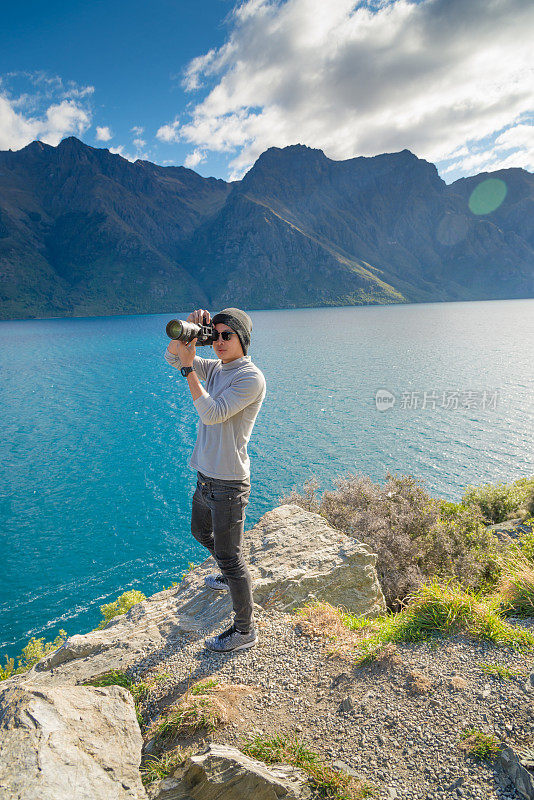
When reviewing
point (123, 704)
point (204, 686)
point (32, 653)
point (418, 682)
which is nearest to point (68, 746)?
point (123, 704)

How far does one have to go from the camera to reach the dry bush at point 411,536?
10.7m

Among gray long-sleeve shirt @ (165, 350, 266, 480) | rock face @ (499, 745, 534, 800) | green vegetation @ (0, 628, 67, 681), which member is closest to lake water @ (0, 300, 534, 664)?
green vegetation @ (0, 628, 67, 681)

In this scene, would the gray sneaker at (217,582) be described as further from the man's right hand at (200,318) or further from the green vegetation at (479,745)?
the man's right hand at (200,318)

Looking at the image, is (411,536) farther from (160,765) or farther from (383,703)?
(160,765)

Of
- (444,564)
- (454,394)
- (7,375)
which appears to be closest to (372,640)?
(444,564)

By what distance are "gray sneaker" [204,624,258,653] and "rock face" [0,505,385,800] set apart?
2.17 feet

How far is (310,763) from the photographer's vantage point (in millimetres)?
3285

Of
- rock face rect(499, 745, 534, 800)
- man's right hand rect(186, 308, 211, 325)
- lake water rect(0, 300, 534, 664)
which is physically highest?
man's right hand rect(186, 308, 211, 325)

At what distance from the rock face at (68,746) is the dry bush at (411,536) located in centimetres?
744

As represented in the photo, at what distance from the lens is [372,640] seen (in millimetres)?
4883

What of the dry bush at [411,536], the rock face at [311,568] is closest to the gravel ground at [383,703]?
the rock face at [311,568]

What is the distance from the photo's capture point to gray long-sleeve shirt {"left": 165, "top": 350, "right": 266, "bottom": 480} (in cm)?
397

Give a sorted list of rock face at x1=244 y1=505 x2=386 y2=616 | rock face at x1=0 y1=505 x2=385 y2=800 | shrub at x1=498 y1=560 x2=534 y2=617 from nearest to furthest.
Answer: rock face at x1=0 y1=505 x2=385 y2=800, shrub at x1=498 y1=560 x2=534 y2=617, rock face at x1=244 y1=505 x2=386 y2=616

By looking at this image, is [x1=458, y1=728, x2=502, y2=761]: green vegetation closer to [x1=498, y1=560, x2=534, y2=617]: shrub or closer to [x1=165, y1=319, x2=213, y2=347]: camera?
[x1=498, y1=560, x2=534, y2=617]: shrub
